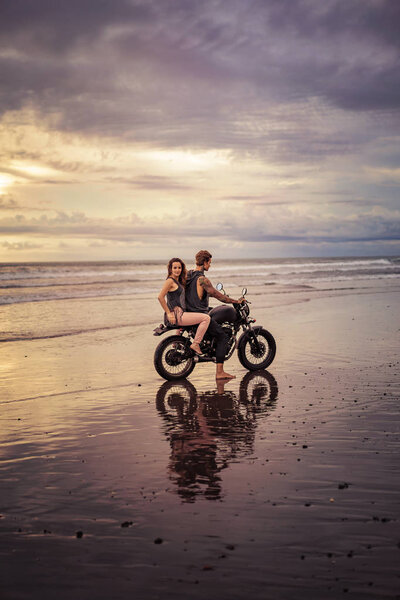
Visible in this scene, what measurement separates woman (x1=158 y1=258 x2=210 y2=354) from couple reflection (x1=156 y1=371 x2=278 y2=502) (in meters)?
0.90

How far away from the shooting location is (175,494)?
455 cm

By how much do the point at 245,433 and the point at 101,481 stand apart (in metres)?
1.99

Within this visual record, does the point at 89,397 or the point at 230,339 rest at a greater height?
the point at 230,339

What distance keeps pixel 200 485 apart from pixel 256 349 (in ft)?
18.3

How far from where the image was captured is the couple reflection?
4.93 metres

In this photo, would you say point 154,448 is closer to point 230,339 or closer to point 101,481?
point 101,481

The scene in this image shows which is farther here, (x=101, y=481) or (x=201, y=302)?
(x=201, y=302)

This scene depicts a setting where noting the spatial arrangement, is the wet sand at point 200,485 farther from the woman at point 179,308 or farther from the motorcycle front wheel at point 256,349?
the woman at point 179,308

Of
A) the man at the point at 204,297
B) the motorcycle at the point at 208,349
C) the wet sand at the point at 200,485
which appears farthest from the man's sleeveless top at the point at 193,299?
the wet sand at the point at 200,485

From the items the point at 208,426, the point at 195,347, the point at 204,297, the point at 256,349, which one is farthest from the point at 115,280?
the point at 208,426

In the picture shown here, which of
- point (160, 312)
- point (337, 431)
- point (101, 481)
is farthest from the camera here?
point (160, 312)

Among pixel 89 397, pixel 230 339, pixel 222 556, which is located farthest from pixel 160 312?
pixel 222 556

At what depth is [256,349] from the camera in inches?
401

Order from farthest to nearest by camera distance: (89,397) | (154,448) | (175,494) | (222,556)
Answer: (89,397) → (154,448) → (175,494) → (222,556)
